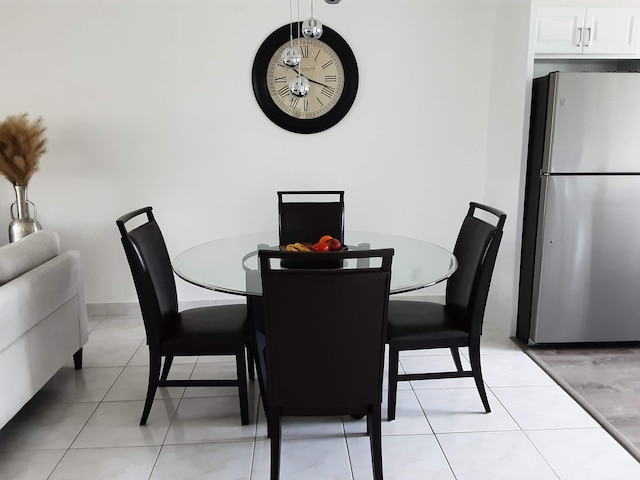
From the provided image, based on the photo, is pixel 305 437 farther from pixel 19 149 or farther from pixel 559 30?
pixel 559 30

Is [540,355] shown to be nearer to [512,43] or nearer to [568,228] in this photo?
[568,228]

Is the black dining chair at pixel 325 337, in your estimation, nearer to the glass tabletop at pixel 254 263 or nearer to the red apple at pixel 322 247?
the glass tabletop at pixel 254 263

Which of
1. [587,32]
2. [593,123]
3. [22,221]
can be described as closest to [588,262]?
[593,123]

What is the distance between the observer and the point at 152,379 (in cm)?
224

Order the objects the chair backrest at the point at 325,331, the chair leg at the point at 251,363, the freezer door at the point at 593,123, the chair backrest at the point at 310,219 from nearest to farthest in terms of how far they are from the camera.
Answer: the chair backrest at the point at 325,331 < the chair leg at the point at 251,363 < the freezer door at the point at 593,123 < the chair backrest at the point at 310,219

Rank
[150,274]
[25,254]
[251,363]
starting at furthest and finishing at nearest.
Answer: [251,363] → [25,254] → [150,274]

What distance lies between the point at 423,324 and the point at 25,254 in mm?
1861

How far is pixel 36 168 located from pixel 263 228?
1.51 m

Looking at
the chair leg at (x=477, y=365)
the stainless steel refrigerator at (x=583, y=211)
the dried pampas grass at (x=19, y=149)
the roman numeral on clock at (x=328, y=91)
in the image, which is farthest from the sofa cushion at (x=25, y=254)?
the stainless steel refrigerator at (x=583, y=211)

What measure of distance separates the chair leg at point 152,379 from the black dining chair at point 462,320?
102cm

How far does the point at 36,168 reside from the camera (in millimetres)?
3250

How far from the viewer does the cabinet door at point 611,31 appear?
2900 millimetres

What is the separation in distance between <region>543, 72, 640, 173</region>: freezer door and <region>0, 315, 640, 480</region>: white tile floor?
1.23 meters

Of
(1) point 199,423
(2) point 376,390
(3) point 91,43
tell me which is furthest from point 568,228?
(3) point 91,43
